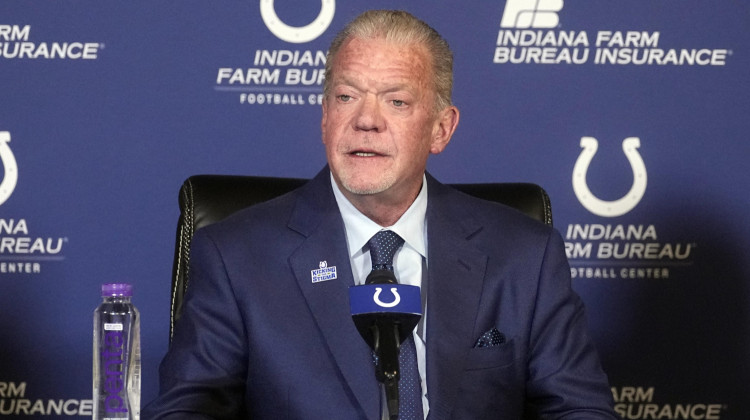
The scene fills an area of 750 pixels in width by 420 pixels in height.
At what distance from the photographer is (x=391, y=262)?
248 centimetres

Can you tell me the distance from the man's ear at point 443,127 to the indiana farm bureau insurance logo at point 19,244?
1.53 meters

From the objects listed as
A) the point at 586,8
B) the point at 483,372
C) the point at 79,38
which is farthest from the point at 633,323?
the point at 79,38

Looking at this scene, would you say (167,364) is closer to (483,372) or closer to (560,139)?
(483,372)

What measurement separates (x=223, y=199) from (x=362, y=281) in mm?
442

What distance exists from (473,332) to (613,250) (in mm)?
1409

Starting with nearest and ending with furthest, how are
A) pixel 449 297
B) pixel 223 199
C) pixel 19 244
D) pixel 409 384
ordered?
1. pixel 409 384
2. pixel 449 297
3. pixel 223 199
4. pixel 19 244

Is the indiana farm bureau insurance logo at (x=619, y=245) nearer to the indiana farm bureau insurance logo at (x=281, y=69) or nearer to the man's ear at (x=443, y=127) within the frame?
the indiana farm bureau insurance logo at (x=281, y=69)

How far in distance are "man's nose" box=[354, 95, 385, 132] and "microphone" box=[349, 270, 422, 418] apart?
817mm

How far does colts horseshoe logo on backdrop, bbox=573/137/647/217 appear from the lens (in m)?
3.70

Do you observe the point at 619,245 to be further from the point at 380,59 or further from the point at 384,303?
the point at 384,303

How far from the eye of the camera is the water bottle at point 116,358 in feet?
6.80

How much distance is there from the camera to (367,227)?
2529mm

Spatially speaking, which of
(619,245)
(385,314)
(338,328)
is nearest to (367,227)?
(338,328)

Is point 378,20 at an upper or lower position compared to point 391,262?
upper
